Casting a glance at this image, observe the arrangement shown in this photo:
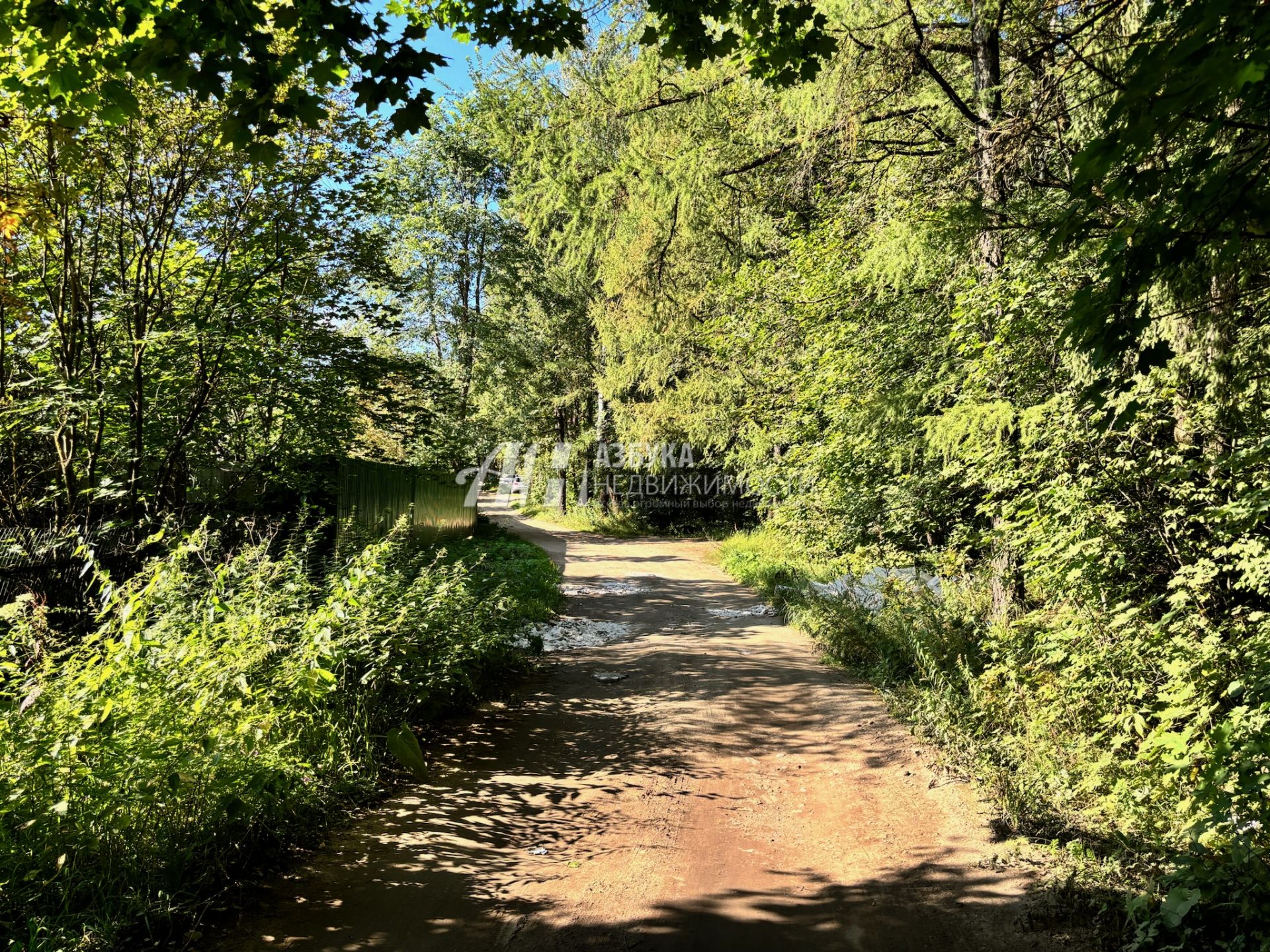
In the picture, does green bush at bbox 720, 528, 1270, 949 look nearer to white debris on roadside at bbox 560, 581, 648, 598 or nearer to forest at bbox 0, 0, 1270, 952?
forest at bbox 0, 0, 1270, 952

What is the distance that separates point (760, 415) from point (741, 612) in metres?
3.70

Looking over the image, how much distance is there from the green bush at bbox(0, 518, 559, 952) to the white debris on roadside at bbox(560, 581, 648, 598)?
8.07 m

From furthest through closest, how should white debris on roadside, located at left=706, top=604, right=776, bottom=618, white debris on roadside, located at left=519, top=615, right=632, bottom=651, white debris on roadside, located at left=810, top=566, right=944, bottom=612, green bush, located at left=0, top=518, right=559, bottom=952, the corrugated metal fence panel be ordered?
1. white debris on roadside, located at left=706, top=604, right=776, bottom=618
2. the corrugated metal fence panel
3. white debris on roadside, located at left=810, top=566, right=944, bottom=612
4. white debris on roadside, located at left=519, top=615, right=632, bottom=651
5. green bush, located at left=0, top=518, right=559, bottom=952

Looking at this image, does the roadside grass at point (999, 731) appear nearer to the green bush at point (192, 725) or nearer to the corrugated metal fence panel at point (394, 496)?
the green bush at point (192, 725)

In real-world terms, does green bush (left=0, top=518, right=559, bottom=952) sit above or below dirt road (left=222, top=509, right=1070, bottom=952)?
above

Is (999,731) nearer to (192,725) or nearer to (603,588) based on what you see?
(192,725)

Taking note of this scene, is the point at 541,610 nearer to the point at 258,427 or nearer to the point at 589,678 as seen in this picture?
the point at 589,678

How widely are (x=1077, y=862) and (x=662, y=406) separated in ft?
66.5

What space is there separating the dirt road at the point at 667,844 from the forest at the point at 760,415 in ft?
1.24

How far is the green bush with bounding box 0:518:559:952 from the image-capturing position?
280 cm

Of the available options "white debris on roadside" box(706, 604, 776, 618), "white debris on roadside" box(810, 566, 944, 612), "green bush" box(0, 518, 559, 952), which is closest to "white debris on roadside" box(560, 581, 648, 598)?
"white debris on roadside" box(706, 604, 776, 618)

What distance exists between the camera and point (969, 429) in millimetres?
6121

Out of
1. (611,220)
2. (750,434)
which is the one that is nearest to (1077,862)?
(611,220)

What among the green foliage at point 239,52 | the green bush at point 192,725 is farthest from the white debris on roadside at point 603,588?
the green foliage at point 239,52
